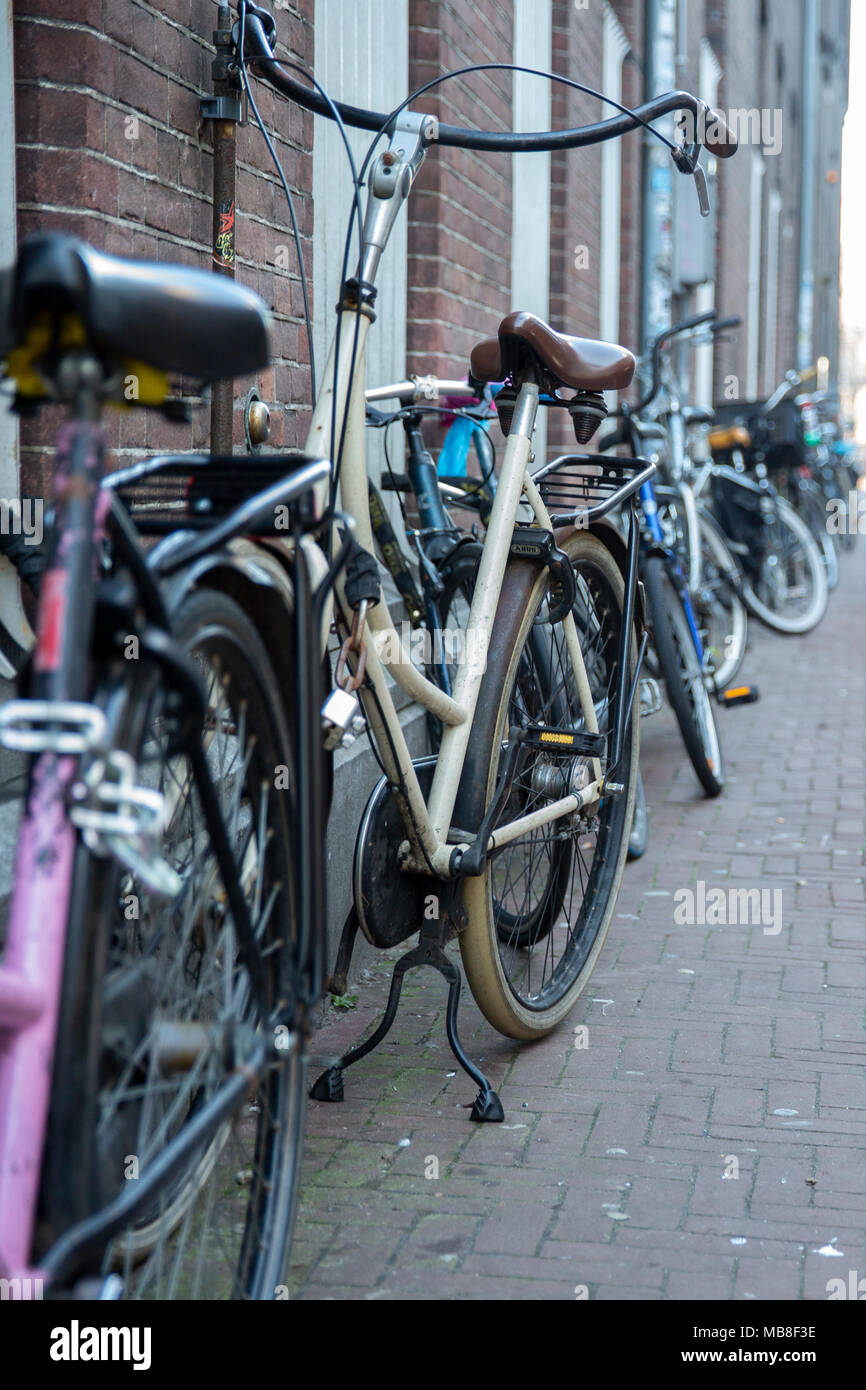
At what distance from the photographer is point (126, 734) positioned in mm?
1551

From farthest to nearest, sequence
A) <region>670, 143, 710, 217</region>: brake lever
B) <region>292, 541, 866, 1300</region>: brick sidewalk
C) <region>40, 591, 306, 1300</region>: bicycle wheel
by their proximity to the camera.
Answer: <region>670, 143, 710, 217</region>: brake lever
<region>292, 541, 866, 1300</region>: brick sidewalk
<region>40, 591, 306, 1300</region>: bicycle wheel

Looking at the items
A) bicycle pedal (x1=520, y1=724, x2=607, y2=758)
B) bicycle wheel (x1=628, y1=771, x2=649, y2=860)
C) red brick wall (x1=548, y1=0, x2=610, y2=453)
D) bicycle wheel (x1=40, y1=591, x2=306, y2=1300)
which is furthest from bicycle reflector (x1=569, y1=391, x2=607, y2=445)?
red brick wall (x1=548, y1=0, x2=610, y2=453)

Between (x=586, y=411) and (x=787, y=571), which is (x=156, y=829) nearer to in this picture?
(x=586, y=411)

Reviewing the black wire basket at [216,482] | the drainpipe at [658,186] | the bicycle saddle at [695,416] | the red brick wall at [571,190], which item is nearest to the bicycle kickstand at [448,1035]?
the black wire basket at [216,482]

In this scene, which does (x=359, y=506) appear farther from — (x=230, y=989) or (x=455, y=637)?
(x=455, y=637)

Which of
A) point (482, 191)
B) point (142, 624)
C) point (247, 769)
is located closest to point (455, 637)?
point (247, 769)

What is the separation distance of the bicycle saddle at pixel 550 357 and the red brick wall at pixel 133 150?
0.67 m

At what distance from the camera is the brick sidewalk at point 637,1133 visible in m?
2.42

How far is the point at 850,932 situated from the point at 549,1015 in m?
1.25

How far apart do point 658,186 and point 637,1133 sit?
684 centimetres

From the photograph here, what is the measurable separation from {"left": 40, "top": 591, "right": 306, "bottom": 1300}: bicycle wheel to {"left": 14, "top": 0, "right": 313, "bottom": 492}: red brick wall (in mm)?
1011

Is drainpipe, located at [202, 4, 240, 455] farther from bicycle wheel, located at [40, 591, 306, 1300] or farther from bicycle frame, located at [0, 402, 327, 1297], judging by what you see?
bicycle frame, located at [0, 402, 327, 1297]

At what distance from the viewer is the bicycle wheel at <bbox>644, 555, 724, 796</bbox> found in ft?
17.2

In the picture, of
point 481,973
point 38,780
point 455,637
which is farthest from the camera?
point 455,637
